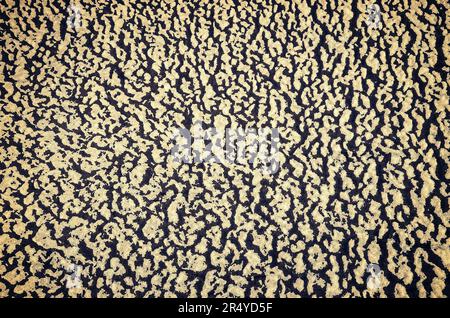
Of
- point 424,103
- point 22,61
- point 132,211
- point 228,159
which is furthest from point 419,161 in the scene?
point 22,61

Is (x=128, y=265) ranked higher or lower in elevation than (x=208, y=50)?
lower

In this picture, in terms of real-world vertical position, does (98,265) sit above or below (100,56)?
below

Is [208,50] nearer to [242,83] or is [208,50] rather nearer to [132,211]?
[242,83]

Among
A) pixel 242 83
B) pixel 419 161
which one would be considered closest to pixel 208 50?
pixel 242 83
